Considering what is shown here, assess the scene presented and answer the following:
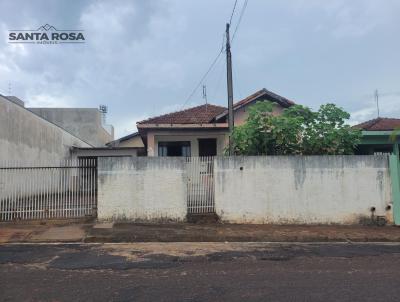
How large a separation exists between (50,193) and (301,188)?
8.41 meters

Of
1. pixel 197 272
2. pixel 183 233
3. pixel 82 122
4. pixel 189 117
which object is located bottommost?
pixel 197 272

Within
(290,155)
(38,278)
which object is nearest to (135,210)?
(290,155)

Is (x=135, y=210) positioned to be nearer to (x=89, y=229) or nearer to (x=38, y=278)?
(x=89, y=229)

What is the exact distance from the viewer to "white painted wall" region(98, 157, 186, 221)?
13.7 metres

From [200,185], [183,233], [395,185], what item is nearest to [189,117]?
[200,185]

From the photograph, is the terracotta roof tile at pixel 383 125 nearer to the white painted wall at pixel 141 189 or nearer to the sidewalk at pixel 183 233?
the sidewalk at pixel 183 233

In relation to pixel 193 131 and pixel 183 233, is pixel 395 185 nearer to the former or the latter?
pixel 183 233

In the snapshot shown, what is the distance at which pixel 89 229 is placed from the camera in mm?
12562

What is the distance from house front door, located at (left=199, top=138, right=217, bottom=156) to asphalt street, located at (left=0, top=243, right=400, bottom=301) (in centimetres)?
803

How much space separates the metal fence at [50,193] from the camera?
13.7m

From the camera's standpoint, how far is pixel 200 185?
14211mm

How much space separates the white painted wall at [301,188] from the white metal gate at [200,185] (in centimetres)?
27

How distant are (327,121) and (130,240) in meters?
8.30

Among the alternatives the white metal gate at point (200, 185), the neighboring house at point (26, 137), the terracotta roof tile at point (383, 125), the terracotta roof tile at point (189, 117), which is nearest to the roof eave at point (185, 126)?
the terracotta roof tile at point (189, 117)
